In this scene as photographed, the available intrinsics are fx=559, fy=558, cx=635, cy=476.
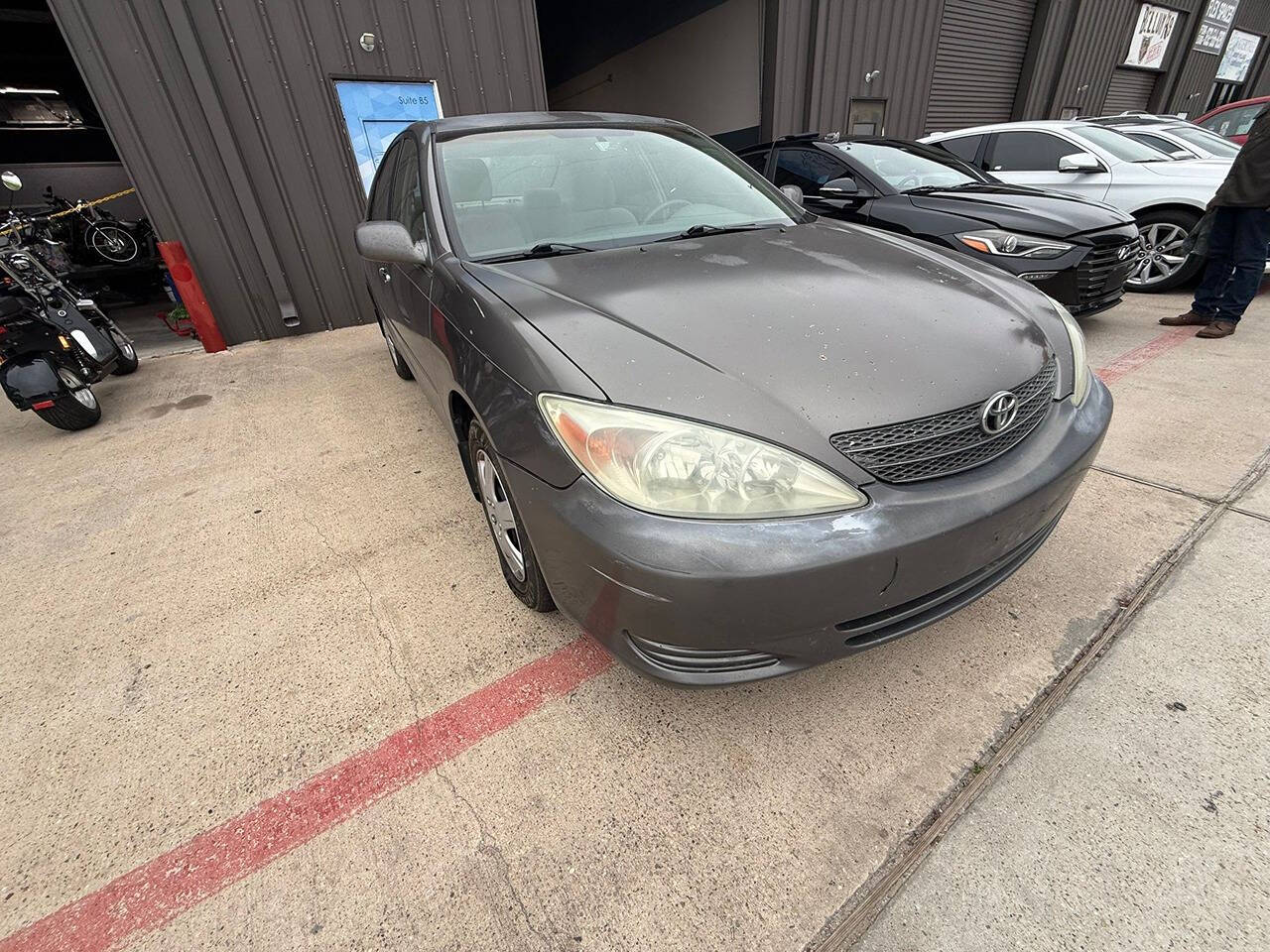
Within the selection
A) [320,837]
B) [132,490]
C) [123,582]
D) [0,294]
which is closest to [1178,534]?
[320,837]

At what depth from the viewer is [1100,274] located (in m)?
3.85

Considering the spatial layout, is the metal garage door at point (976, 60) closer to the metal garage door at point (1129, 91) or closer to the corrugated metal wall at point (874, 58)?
the corrugated metal wall at point (874, 58)

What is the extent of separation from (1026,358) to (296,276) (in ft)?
20.2

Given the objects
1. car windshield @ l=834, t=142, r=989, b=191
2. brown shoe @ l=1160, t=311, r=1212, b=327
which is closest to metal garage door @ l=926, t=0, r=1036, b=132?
car windshield @ l=834, t=142, r=989, b=191

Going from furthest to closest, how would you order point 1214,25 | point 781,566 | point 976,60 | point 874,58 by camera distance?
point 1214,25 → point 976,60 → point 874,58 → point 781,566

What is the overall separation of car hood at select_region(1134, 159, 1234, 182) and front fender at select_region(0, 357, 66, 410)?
869 cm

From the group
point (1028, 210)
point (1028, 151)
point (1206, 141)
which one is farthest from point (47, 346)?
point (1206, 141)

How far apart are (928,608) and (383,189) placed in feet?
11.3

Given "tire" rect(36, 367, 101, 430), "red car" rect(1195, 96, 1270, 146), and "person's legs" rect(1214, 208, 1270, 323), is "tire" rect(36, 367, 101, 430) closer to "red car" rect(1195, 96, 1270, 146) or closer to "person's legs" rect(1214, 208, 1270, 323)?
"person's legs" rect(1214, 208, 1270, 323)

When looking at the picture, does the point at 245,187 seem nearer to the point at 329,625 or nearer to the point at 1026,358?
the point at 329,625

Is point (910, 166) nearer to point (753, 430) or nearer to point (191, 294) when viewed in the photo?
point (753, 430)

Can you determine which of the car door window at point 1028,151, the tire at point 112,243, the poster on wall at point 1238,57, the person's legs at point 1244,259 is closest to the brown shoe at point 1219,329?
the person's legs at point 1244,259

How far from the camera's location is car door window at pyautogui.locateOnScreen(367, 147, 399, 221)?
3.02 metres

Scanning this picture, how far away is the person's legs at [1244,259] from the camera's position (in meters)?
3.75
